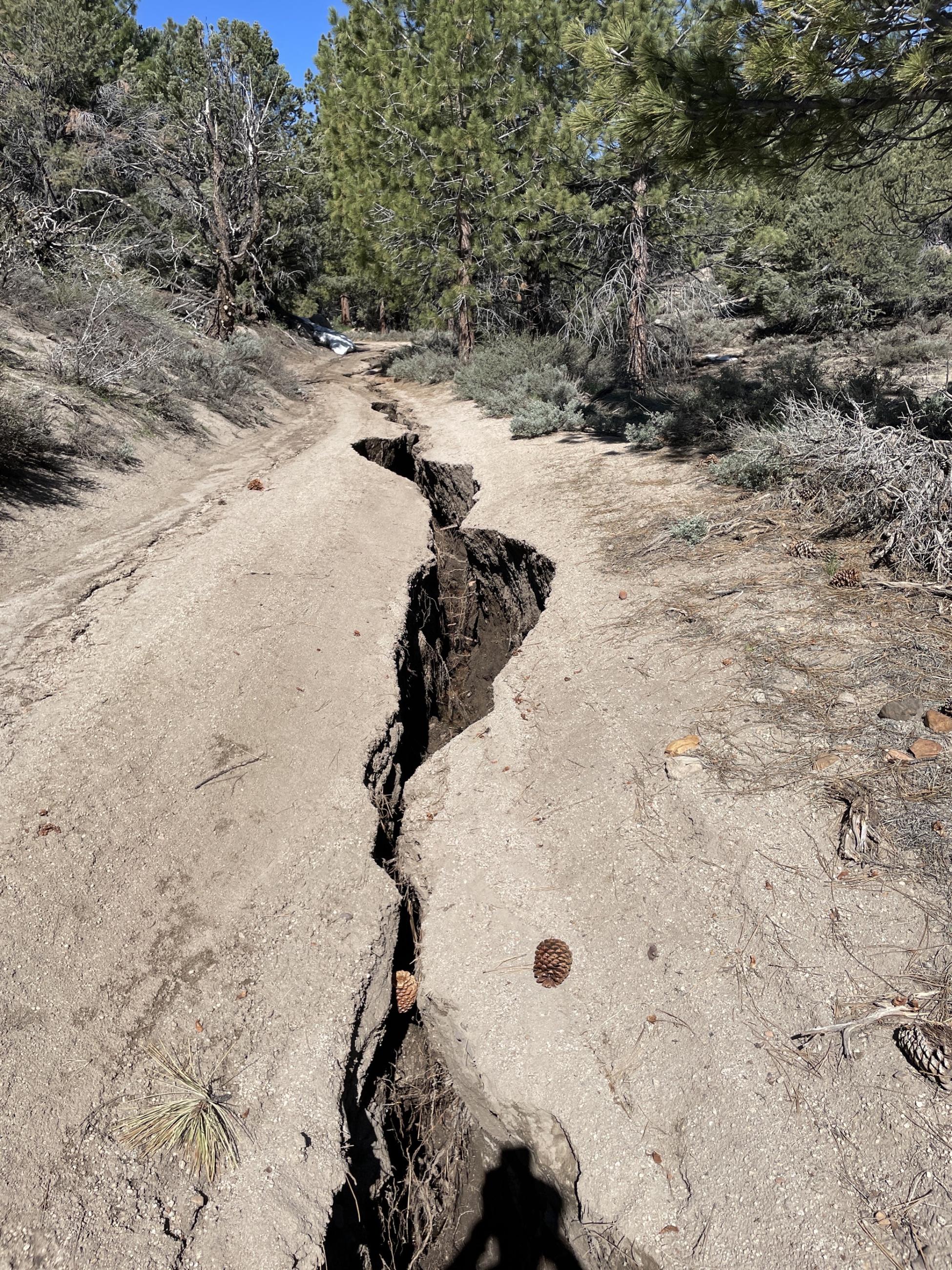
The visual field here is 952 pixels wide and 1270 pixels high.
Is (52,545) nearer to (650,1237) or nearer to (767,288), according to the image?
(650,1237)

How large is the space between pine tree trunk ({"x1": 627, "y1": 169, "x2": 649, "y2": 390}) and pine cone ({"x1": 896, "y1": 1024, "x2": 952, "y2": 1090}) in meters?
11.2

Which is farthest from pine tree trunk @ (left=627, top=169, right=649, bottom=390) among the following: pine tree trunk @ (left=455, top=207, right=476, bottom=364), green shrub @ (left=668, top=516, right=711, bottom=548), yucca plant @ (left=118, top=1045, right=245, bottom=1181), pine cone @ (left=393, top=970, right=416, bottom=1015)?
yucca plant @ (left=118, top=1045, right=245, bottom=1181)

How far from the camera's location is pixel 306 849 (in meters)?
3.51

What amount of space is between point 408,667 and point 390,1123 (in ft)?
10.3

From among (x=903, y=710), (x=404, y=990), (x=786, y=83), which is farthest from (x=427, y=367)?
(x=404, y=990)

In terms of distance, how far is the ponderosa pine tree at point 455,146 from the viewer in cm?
1212

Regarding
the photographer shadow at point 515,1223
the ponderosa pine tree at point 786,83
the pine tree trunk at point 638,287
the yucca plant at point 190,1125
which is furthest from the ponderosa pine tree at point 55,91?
the photographer shadow at point 515,1223

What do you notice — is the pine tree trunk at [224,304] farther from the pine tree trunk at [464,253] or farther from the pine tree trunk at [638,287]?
the pine tree trunk at [638,287]

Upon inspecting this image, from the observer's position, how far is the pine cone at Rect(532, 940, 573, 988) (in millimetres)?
2939

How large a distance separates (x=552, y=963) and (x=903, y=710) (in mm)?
2061

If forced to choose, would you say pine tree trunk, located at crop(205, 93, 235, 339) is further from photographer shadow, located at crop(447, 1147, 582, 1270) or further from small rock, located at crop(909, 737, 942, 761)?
photographer shadow, located at crop(447, 1147, 582, 1270)

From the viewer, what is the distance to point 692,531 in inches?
234

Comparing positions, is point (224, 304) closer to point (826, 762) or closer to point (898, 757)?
point (826, 762)

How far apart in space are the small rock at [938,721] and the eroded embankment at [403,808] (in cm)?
258
